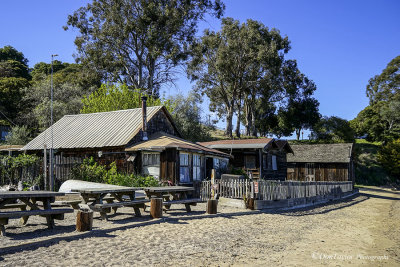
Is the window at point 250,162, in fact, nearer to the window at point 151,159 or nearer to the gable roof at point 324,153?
the window at point 151,159

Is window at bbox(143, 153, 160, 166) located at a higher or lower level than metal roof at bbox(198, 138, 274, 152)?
lower

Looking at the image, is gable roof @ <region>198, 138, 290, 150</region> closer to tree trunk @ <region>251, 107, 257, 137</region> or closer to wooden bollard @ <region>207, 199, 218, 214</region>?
wooden bollard @ <region>207, 199, 218, 214</region>

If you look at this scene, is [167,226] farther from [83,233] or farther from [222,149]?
[222,149]

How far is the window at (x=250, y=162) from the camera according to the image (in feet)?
90.9

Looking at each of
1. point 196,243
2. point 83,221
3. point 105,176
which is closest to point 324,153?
point 105,176

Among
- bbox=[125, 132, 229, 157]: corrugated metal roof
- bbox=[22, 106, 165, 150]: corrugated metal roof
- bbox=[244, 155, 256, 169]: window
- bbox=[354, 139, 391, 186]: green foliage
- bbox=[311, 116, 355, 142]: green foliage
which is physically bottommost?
bbox=[354, 139, 391, 186]: green foliage

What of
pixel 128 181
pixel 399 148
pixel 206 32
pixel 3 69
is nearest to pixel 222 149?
pixel 128 181

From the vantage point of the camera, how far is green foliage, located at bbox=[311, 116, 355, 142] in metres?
52.0

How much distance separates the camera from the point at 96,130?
22.7 metres

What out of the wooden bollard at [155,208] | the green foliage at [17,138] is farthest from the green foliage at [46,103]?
the wooden bollard at [155,208]

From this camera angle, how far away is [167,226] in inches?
387

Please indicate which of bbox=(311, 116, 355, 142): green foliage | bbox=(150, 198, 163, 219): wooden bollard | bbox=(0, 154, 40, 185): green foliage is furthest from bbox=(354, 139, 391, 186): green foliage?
bbox=(150, 198, 163, 219): wooden bollard

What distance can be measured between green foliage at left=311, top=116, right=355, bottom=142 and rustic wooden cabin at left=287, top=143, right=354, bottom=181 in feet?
41.3

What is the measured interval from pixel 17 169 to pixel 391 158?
152ft
